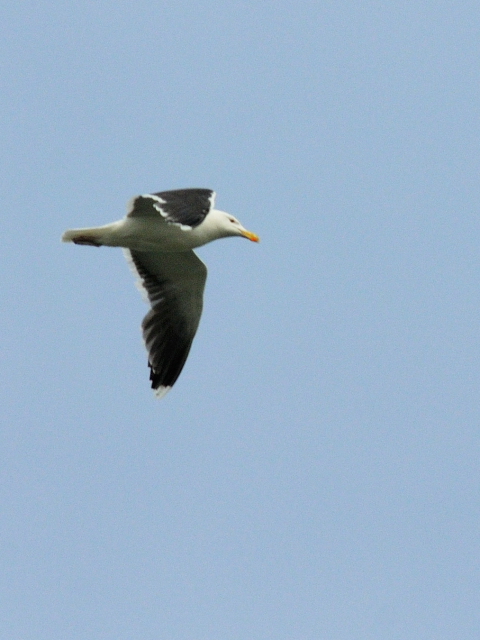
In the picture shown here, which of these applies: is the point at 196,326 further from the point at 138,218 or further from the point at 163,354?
the point at 138,218

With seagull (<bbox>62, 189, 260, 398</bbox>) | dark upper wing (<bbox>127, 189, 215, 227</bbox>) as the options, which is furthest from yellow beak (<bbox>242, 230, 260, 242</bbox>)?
dark upper wing (<bbox>127, 189, 215, 227</bbox>)

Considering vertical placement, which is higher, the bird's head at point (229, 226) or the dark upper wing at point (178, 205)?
the bird's head at point (229, 226)

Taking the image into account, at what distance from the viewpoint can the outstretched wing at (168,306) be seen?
14.0 metres

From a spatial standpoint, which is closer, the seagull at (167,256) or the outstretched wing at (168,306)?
the seagull at (167,256)

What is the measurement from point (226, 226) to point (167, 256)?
0.97 meters

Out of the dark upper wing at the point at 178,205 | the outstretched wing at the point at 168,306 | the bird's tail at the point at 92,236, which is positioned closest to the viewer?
the dark upper wing at the point at 178,205

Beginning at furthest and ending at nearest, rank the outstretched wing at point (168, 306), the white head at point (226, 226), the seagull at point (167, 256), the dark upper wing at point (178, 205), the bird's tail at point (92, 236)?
the outstretched wing at point (168, 306) < the white head at point (226, 226) < the bird's tail at point (92, 236) < the seagull at point (167, 256) < the dark upper wing at point (178, 205)

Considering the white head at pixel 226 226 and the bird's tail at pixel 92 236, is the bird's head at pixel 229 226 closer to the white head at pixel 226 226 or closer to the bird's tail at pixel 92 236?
the white head at pixel 226 226

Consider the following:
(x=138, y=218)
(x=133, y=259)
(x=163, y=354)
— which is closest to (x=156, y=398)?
(x=163, y=354)

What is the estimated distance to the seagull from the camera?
1204 cm

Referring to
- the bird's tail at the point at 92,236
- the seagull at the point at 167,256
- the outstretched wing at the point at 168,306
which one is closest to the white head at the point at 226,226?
the seagull at the point at 167,256

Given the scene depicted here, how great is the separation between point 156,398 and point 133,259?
5.31 ft

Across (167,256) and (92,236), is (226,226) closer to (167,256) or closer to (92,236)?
(167,256)

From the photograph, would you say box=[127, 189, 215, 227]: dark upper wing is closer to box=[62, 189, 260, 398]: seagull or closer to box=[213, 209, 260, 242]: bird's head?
box=[62, 189, 260, 398]: seagull
